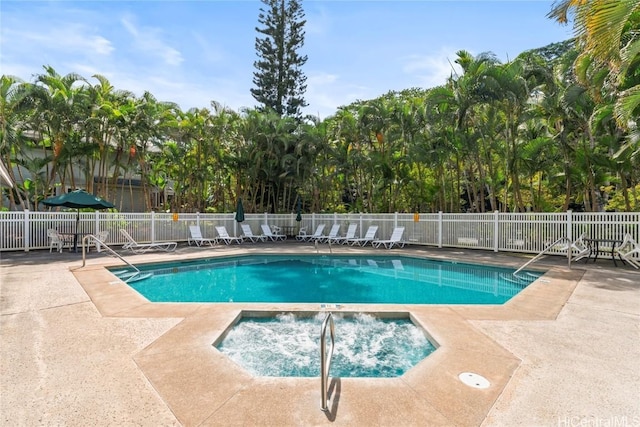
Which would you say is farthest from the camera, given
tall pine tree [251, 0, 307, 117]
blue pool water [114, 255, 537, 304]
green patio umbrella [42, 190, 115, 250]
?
tall pine tree [251, 0, 307, 117]

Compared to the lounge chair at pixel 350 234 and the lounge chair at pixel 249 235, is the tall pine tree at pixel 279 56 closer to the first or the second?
the lounge chair at pixel 249 235

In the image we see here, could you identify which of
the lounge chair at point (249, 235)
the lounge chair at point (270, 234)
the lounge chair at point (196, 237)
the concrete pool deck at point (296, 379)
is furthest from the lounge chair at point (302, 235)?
the concrete pool deck at point (296, 379)

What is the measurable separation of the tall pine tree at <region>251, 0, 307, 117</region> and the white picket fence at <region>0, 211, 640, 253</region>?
1336 cm

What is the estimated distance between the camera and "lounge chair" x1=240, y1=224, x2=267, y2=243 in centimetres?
1639

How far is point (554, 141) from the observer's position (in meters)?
11.9

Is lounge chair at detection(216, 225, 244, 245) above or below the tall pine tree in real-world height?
below

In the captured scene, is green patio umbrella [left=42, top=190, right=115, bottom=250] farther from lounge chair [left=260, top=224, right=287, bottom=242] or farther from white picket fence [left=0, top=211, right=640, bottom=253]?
lounge chair [left=260, top=224, right=287, bottom=242]

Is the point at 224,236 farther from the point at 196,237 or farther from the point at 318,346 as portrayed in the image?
the point at 318,346

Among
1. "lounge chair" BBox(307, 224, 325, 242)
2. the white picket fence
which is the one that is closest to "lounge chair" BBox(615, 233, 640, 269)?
the white picket fence

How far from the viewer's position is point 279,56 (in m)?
25.5

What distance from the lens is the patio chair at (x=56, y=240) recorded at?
11117 millimetres

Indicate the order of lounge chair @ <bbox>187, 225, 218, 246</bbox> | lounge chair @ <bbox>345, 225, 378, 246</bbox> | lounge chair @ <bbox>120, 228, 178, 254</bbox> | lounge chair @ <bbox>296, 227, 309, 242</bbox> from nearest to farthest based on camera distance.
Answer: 1. lounge chair @ <bbox>120, 228, 178, 254</bbox>
2. lounge chair @ <bbox>187, 225, 218, 246</bbox>
3. lounge chair @ <bbox>345, 225, 378, 246</bbox>
4. lounge chair @ <bbox>296, 227, 309, 242</bbox>

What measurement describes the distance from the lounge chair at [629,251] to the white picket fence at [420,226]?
1.27 ft

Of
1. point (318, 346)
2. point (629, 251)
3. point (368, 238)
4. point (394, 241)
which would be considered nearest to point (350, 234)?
point (368, 238)
